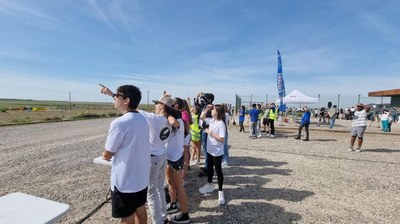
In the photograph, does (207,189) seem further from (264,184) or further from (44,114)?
(44,114)

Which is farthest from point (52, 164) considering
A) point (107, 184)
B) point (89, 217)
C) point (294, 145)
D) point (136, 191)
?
point (294, 145)

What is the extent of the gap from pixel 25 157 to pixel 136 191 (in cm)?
665

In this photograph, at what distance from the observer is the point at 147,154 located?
2.33 m

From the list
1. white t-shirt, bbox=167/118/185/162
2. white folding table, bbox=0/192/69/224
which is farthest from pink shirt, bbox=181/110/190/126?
white folding table, bbox=0/192/69/224

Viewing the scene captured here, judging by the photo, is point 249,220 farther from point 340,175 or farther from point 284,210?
point 340,175

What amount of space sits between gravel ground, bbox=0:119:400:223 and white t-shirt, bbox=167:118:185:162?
0.95m

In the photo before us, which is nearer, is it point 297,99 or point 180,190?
point 180,190

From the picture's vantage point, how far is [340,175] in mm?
5641

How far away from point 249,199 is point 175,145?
1.77 m

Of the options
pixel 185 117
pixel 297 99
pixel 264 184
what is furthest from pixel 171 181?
pixel 297 99

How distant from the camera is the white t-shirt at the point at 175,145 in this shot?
330 centimetres

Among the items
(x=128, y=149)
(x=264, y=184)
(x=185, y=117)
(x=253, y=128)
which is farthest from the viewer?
(x=253, y=128)

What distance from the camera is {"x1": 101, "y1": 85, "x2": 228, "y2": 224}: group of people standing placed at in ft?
7.11

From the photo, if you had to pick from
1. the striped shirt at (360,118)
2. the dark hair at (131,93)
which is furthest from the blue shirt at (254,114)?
the dark hair at (131,93)
